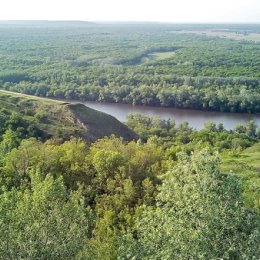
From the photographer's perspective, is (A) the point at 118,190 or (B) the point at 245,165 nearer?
(A) the point at 118,190

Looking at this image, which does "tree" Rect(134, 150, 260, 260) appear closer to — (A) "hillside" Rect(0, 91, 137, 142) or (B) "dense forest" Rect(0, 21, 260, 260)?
(B) "dense forest" Rect(0, 21, 260, 260)

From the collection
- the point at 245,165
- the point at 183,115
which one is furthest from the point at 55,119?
the point at 183,115

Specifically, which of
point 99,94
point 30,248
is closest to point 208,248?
point 30,248

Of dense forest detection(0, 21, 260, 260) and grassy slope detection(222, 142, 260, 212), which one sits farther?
grassy slope detection(222, 142, 260, 212)

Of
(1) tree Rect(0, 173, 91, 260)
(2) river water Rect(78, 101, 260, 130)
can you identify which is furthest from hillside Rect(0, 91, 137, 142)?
(1) tree Rect(0, 173, 91, 260)

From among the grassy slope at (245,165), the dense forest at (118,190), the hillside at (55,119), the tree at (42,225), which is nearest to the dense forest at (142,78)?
the dense forest at (118,190)

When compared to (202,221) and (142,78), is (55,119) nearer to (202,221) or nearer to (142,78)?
(202,221)

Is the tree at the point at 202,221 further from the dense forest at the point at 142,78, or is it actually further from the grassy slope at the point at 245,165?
the dense forest at the point at 142,78
